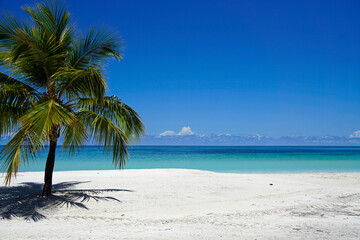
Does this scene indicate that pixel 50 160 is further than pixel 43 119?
Yes

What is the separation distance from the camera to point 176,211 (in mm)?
6641

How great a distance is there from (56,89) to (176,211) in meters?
4.15

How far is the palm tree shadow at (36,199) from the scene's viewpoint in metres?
6.21

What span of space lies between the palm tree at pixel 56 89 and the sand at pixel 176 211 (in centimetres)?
101

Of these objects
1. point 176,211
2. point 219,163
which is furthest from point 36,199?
point 219,163

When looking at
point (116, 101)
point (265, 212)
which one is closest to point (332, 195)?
point (265, 212)

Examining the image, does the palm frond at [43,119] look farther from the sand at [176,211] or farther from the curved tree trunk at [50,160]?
the sand at [176,211]

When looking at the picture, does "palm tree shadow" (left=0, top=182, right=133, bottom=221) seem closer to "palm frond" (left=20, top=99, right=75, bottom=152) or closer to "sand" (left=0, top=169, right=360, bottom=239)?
"sand" (left=0, top=169, right=360, bottom=239)

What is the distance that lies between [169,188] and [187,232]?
4177 mm

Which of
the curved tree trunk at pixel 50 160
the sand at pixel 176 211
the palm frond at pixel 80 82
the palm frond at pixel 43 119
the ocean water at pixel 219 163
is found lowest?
the ocean water at pixel 219 163

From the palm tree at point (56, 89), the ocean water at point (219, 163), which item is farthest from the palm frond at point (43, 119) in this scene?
the ocean water at point (219, 163)

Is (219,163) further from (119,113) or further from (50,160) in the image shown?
(50,160)

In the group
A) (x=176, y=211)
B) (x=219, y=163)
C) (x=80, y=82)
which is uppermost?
(x=80, y=82)

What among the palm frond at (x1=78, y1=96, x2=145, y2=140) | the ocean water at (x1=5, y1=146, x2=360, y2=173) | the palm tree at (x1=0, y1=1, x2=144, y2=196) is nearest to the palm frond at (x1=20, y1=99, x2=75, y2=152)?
the palm tree at (x1=0, y1=1, x2=144, y2=196)
